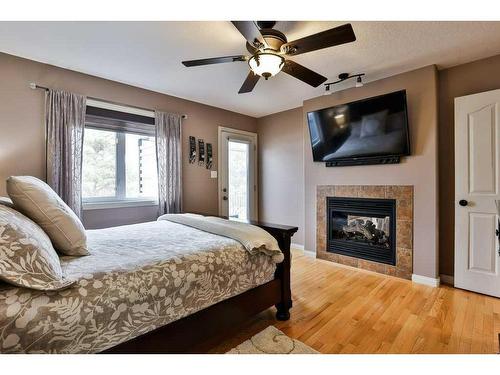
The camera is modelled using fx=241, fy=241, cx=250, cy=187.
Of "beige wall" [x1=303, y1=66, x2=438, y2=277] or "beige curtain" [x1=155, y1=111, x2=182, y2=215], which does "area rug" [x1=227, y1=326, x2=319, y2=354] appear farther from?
"beige curtain" [x1=155, y1=111, x2=182, y2=215]

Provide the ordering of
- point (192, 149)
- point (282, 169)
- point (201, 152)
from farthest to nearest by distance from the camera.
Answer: point (282, 169), point (201, 152), point (192, 149)

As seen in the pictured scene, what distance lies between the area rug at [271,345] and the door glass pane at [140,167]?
2.37m

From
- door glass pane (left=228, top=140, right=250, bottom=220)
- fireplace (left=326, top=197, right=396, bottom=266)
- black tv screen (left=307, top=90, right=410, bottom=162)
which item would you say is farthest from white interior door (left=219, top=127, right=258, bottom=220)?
fireplace (left=326, top=197, right=396, bottom=266)

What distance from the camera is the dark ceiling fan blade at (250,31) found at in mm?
1498

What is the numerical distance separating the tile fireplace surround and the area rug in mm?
1851

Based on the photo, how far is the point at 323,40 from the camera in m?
1.59

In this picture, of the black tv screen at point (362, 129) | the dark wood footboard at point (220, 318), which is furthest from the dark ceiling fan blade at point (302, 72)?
the dark wood footboard at point (220, 318)

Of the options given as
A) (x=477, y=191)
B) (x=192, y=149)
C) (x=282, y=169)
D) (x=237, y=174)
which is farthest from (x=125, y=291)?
(x=282, y=169)

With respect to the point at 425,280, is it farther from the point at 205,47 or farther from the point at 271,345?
the point at 205,47

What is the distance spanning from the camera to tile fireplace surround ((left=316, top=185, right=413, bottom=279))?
9.14 ft

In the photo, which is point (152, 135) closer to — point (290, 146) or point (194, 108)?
point (194, 108)

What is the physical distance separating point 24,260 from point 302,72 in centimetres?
213

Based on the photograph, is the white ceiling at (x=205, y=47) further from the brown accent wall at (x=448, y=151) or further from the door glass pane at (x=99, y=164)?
the door glass pane at (x=99, y=164)
